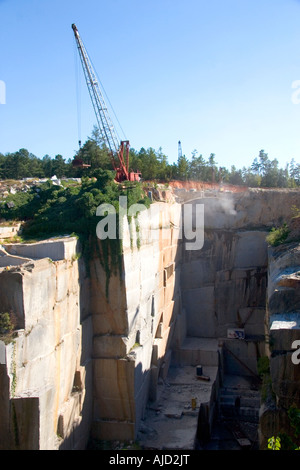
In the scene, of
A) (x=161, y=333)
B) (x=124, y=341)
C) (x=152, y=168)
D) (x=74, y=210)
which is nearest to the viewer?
(x=124, y=341)

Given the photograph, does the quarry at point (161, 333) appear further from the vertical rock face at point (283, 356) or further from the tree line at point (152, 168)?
the tree line at point (152, 168)

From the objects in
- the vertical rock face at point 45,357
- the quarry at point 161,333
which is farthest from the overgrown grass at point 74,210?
the vertical rock face at point 45,357

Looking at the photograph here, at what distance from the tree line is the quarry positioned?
279 inches

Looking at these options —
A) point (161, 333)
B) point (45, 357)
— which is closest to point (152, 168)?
point (161, 333)

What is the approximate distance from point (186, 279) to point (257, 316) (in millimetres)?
3775

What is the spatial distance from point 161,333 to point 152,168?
55.4ft

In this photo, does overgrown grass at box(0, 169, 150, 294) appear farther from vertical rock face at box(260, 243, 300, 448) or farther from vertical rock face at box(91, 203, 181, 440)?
vertical rock face at box(260, 243, 300, 448)

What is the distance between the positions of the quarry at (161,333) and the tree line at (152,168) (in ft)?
23.3

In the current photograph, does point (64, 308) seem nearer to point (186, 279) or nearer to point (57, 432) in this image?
point (57, 432)

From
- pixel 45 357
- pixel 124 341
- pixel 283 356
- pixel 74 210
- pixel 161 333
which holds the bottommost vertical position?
pixel 161 333

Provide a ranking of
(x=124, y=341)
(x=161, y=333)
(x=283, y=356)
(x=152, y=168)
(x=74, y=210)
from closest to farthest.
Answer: (x=283, y=356), (x=124, y=341), (x=74, y=210), (x=161, y=333), (x=152, y=168)

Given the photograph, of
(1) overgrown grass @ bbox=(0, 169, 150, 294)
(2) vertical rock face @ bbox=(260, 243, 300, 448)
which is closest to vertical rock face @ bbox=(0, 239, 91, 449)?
(1) overgrown grass @ bbox=(0, 169, 150, 294)

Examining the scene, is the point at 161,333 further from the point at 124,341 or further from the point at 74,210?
the point at 74,210

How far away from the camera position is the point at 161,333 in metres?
17.2
